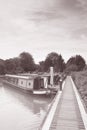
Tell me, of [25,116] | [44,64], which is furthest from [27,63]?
[25,116]

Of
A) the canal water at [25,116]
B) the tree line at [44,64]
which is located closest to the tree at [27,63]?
the tree line at [44,64]

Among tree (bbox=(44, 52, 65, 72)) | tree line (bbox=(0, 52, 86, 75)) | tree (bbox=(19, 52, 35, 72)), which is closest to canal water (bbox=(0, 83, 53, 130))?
tree line (bbox=(0, 52, 86, 75))

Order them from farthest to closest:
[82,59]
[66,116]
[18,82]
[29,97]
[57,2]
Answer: [82,59] < [18,82] < [29,97] < [57,2] < [66,116]

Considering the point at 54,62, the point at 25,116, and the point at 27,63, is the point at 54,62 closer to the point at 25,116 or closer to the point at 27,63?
the point at 27,63

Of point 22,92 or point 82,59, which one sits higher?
point 82,59

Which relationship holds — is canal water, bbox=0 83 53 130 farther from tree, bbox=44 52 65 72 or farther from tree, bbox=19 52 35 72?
tree, bbox=19 52 35 72

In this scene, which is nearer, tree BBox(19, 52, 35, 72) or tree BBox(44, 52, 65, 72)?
tree BBox(44, 52, 65, 72)

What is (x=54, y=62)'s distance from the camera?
8369cm

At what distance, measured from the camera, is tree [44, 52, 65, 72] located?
79844 millimetres

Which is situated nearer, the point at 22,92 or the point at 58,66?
the point at 22,92

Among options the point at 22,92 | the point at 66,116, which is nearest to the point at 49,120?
the point at 66,116

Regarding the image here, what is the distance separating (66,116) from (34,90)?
1591 centimetres

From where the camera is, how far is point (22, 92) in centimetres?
2959

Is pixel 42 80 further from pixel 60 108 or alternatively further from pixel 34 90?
pixel 60 108
